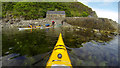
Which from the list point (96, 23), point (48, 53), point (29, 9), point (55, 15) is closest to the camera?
point (48, 53)

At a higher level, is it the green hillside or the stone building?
the green hillside

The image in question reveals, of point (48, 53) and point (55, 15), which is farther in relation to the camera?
point (55, 15)

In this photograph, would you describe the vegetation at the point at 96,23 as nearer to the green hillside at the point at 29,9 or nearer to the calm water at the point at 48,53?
the calm water at the point at 48,53

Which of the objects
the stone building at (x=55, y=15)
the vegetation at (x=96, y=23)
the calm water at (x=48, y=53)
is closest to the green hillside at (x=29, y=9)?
the stone building at (x=55, y=15)

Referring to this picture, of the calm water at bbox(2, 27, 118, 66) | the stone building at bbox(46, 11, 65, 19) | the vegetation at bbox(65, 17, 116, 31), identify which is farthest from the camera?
the stone building at bbox(46, 11, 65, 19)

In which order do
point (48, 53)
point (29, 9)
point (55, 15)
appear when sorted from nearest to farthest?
1. point (48, 53)
2. point (55, 15)
3. point (29, 9)

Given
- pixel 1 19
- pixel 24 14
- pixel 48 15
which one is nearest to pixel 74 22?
pixel 48 15

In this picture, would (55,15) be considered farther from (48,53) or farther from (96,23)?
(48,53)

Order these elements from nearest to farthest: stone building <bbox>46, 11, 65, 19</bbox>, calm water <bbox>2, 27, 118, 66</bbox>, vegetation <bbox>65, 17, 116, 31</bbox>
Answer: calm water <bbox>2, 27, 118, 66</bbox>
vegetation <bbox>65, 17, 116, 31</bbox>
stone building <bbox>46, 11, 65, 19</bbox>

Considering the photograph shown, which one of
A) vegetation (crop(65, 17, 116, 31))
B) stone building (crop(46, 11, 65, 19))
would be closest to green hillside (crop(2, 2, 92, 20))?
stone building (crop(46, 11, 65, 19))

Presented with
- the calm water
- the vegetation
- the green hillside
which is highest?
the green hillside

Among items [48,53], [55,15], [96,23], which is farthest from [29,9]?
[48,53]

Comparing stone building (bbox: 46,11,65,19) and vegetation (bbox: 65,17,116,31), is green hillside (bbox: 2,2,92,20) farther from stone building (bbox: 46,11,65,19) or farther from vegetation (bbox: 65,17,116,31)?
vegetation (bbox: 65,17,116,31)

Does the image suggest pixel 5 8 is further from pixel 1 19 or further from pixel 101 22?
pixel 101 22
